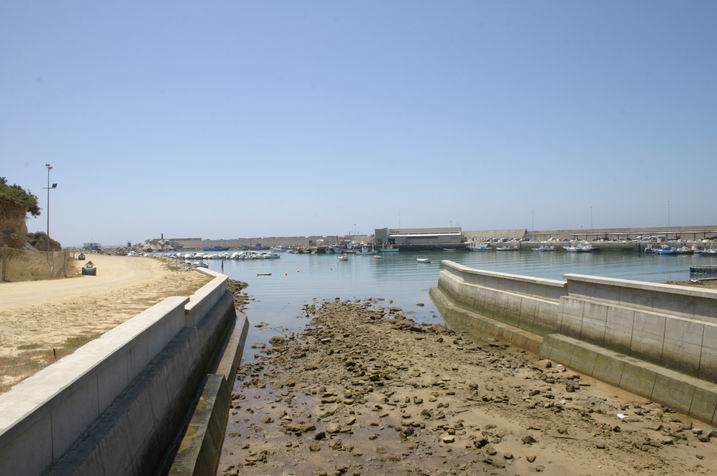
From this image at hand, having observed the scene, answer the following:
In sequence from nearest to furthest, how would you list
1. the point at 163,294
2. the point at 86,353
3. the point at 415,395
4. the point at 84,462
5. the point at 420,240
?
the point at 84,462
the point at 86,353
the point at 415,395
the point at 163,294
the point at 420,240

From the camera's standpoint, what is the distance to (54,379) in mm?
5500

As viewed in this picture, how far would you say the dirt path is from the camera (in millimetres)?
8953

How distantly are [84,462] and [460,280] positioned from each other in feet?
81.2

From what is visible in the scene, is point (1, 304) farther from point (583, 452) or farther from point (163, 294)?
point (583, 452)

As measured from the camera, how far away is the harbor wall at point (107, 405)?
4614mm

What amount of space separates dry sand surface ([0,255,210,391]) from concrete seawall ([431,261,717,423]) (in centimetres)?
1258

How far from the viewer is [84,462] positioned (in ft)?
16.9

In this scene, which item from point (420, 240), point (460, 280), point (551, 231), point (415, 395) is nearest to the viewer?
point (415, 395)

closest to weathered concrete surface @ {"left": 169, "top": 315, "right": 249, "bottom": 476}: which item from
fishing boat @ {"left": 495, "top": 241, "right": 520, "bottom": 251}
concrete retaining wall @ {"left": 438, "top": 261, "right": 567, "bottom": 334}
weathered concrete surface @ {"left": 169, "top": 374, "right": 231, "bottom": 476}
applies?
weathered concrete surface @ {"left": 169, "top": 374, "right": 231, "bottom": 476}

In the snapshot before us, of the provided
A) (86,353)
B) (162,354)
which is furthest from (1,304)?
(86,353)

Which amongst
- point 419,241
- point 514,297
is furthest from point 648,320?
point 419,241

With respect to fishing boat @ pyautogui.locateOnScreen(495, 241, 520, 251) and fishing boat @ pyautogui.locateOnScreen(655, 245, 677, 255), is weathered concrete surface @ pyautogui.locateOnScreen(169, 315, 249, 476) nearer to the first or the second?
fishing boat @ pyautogui.locateOnScreen(655, 245, 677, 255)

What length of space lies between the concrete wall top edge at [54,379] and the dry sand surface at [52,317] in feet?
4.29

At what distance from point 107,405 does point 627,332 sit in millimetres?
12459
